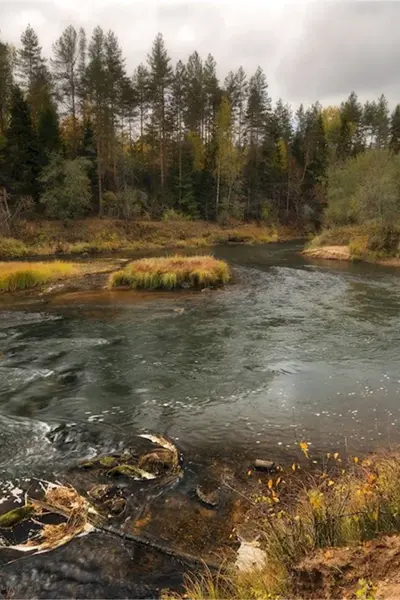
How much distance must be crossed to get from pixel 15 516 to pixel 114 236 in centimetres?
4498

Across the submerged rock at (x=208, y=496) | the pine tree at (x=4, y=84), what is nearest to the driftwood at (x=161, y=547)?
the submerged rock at (x=208, y=496)

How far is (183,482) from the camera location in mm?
7137

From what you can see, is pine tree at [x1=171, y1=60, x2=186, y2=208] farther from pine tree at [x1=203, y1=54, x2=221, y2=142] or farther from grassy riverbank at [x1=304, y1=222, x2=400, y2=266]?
grassy riverbank at [x1=304, y1=222, x2=400, y2=266]

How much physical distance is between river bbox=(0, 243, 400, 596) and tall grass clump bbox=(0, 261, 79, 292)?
4.54 metres

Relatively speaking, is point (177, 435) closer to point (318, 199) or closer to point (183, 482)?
point (183, 482)

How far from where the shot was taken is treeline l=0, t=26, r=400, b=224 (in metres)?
49.6

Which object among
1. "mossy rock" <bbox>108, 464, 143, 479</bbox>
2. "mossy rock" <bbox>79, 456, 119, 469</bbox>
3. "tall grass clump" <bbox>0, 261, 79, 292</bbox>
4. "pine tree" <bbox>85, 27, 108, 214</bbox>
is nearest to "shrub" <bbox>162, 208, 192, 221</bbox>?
"pine tree" <bbox>85, 27, 108, 214</bbox>

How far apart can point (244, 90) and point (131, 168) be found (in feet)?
94.5

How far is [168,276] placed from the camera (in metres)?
24.7

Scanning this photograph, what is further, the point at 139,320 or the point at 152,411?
the point at 139,320

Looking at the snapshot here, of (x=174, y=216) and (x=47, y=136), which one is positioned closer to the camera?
(x=47, y=136)

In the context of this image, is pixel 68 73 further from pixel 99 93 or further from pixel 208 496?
pixel 208 496

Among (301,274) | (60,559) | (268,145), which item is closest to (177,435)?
(60,559)

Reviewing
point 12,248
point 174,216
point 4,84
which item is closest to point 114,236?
point 174,216
